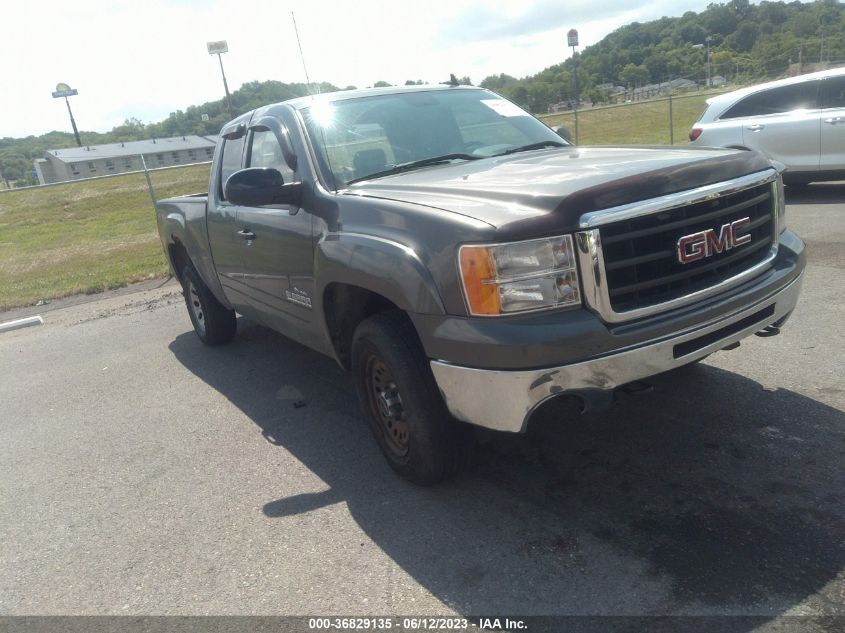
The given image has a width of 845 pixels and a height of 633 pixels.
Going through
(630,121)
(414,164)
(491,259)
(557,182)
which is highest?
(414,164)

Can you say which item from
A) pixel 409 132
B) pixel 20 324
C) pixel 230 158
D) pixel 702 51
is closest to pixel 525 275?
pixel 409 132

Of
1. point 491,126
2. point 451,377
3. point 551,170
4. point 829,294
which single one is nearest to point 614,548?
point 451,377

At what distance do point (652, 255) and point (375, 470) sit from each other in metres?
1.84

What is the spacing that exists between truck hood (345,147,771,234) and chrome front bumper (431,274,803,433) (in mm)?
558

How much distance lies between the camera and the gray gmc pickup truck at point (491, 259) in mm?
2824

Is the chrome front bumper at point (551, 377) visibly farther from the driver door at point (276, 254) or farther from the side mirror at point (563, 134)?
the side mirror at point (563, 134)

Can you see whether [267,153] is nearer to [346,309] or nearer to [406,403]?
[346,309]

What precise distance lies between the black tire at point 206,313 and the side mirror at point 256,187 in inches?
100

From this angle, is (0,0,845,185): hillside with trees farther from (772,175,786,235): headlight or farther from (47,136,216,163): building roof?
(47,136,216,163): building roof

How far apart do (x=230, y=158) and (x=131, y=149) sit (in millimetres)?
84670

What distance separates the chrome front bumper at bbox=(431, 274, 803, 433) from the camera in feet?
9.21

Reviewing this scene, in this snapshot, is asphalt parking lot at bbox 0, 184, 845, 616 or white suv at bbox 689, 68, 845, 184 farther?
white suv at bbox 689, 68, 845, 184

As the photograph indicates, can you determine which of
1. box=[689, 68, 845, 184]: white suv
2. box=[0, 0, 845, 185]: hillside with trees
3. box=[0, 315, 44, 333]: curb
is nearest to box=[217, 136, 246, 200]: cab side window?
box=[0, 315, 44, 333]: curb

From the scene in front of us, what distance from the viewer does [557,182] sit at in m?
3.07
